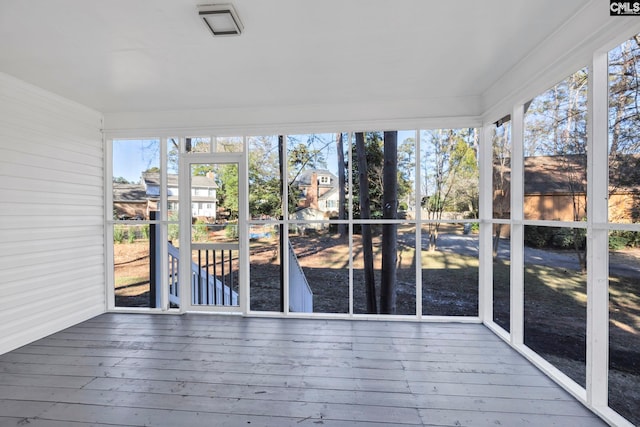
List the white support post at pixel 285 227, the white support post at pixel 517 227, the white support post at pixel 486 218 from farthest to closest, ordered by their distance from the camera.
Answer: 1. the white support post at pixel 285 227
2. the white support post at pixel 486 218
3. the white support post at pixel 517 227

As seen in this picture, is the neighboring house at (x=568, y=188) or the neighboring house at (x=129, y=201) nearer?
the neighboring house at (x=568, y=188)

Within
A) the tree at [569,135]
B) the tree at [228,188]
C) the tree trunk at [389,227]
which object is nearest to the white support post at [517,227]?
the tree at [569,135]

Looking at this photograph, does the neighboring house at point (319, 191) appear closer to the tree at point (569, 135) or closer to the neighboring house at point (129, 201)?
the neighboring house at point (129, 201)

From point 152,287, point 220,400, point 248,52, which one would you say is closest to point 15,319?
point 152,287

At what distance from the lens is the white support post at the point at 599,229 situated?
212cm

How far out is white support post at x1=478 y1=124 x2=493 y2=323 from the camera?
3895 millimetres

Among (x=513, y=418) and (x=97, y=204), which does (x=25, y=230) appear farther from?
(x=513, y=418)

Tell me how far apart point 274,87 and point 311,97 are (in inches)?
21.5

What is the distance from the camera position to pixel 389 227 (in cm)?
487

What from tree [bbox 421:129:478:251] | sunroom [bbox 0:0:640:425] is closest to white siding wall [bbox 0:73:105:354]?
sunroom [bbox 0:0:640:425]

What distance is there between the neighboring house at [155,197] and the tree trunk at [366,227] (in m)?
2.26

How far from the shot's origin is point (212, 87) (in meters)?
3.52

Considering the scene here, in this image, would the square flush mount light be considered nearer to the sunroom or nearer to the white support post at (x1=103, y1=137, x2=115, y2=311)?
the sunroom

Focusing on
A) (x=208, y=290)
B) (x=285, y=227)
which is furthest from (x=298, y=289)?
(x=208, y=290)
